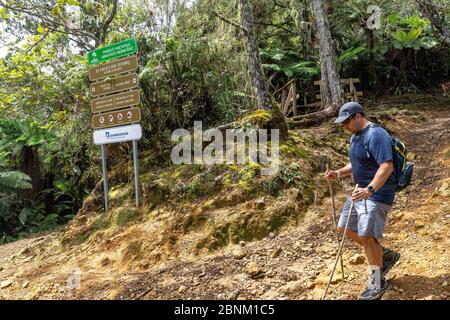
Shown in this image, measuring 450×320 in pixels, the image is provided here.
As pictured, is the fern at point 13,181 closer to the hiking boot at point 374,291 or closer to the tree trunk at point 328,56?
the tree trunk at point 328,56

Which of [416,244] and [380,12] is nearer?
A: [416,244]

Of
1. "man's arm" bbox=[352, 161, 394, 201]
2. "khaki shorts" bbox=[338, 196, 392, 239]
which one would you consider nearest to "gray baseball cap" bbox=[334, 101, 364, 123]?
"man's arm" bbox=[352, 161, 394, 201]

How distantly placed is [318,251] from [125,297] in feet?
7.71

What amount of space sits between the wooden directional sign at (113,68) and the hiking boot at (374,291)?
5014 mm

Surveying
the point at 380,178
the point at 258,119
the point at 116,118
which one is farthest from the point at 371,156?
the point at 116,118

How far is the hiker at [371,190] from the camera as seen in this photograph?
3.05 meters

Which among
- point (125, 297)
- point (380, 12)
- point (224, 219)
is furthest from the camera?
point (380, 12)

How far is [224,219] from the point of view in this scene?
213 inches

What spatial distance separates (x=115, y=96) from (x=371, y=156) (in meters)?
4.83

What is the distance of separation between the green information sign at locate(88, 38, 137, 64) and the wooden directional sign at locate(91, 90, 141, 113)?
0.67 metres

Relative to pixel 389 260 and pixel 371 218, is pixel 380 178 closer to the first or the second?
pixel 371 218

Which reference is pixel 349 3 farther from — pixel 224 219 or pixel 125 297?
pixel 125 297

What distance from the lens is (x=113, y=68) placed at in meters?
6.73
